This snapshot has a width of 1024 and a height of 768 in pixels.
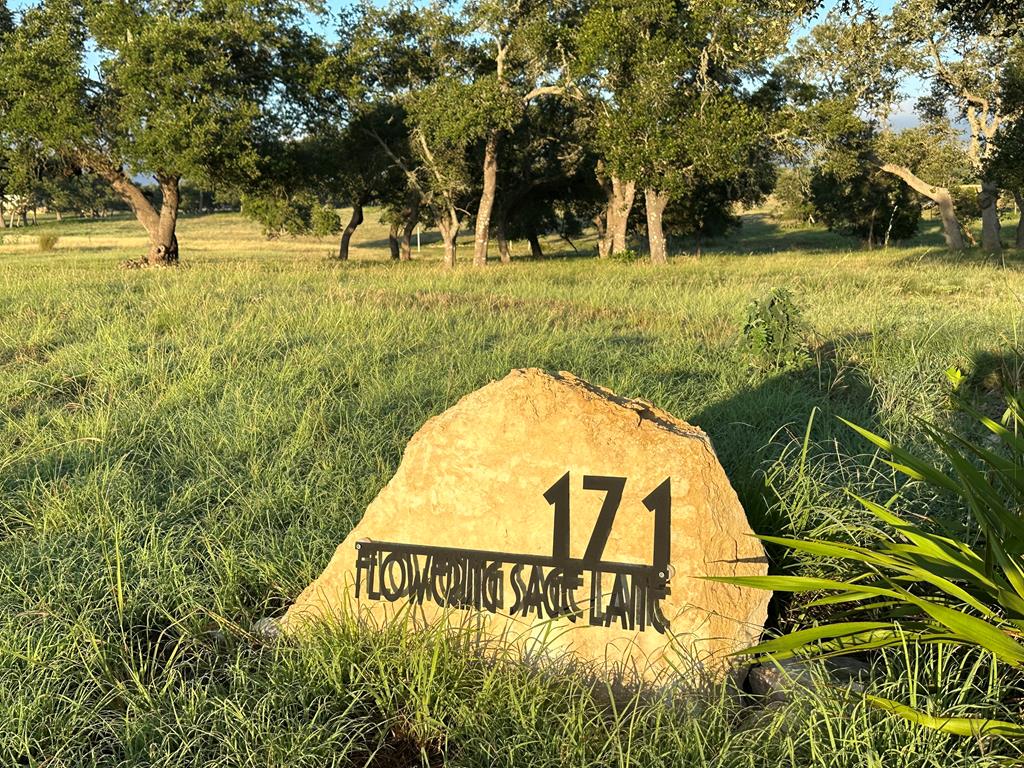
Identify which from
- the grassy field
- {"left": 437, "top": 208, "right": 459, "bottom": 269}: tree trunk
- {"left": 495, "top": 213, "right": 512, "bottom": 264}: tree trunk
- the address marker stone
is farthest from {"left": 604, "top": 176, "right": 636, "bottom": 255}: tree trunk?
the address marker stone

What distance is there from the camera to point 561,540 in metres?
2.61

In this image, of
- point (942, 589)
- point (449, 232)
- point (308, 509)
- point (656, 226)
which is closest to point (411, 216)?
point (449, 232)

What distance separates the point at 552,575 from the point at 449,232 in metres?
23.5

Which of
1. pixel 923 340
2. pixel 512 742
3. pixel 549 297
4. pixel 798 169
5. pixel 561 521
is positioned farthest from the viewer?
pixel 798 169

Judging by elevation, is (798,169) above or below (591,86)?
below

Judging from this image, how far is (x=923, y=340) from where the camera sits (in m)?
7.12

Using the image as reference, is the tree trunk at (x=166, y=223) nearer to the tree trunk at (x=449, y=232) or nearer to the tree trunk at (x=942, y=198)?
the tree trunk at (x=449, y=232)

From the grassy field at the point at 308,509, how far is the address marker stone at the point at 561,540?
7.8 inches

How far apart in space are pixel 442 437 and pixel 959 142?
28478 millimetres

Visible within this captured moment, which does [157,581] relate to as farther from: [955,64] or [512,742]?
[955,64]

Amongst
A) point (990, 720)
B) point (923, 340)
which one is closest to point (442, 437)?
point (990, 720)

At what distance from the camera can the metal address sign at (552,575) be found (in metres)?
2.53

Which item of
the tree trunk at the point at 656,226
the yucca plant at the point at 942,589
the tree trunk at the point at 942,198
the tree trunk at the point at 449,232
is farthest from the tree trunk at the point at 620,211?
the yucca plant at the point at 942,589

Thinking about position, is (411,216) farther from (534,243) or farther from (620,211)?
(620,211)
